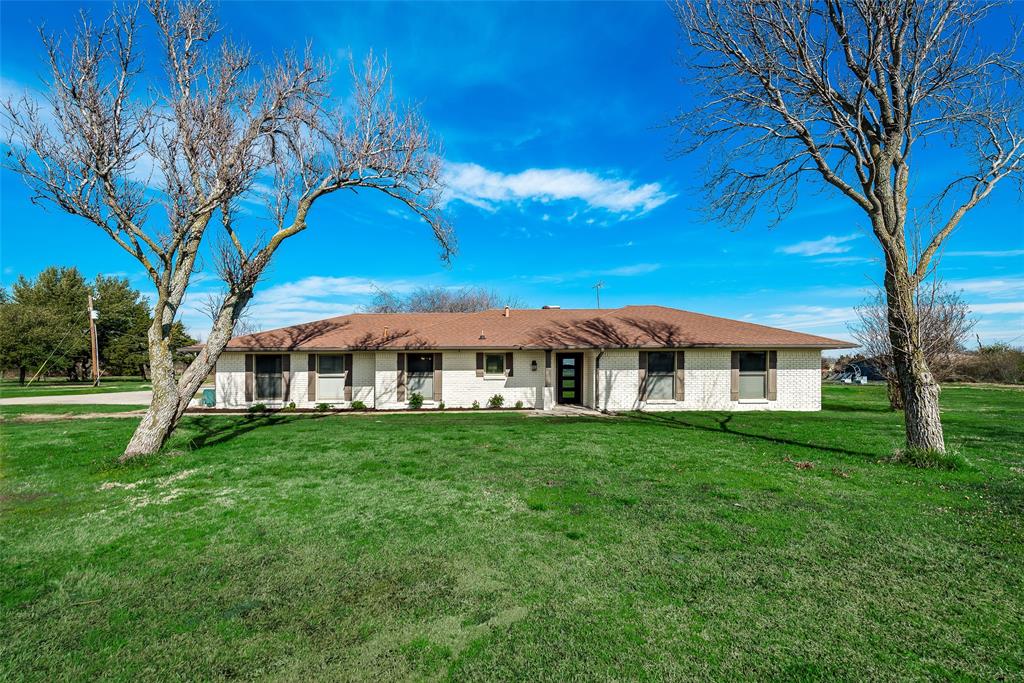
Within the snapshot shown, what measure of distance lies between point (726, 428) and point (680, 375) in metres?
4.50

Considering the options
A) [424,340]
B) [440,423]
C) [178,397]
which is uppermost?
[424,340]

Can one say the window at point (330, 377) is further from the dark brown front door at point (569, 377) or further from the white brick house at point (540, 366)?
the dark brown front door at point (569, 377)

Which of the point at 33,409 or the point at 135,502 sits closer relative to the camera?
the point at 135,502

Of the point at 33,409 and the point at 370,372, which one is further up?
the point at 370,372

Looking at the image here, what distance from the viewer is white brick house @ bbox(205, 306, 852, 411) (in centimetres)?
1608

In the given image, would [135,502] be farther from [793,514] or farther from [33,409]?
[33,409]

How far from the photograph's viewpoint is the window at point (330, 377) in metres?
16.9

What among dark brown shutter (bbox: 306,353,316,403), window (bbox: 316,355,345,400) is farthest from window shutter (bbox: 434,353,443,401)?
dark brown shutter (bbox: 306,353,316,403)

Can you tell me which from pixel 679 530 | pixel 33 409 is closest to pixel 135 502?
pixel 679 530

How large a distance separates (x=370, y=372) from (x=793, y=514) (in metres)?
14.7

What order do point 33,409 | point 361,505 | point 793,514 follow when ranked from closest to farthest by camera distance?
1. point 793,514
2. point 361,505
3. point 33,409

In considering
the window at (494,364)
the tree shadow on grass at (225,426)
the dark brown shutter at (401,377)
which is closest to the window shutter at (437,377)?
the dark brown shutter at (401,377)

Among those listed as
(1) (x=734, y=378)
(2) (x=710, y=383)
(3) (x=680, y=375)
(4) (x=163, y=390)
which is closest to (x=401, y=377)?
(4) (x=163, y=390)

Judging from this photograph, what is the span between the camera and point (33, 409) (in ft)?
52.9
